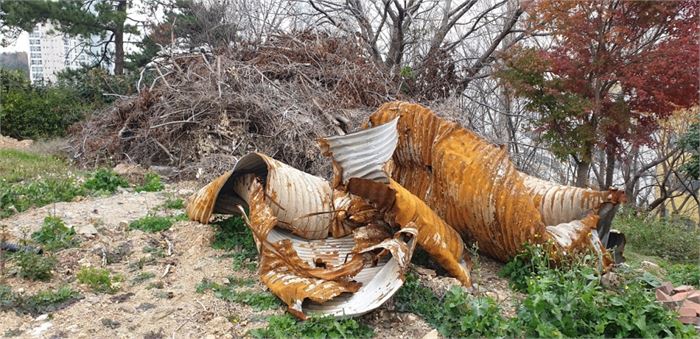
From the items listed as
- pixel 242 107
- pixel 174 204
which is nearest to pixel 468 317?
pixel 174 204

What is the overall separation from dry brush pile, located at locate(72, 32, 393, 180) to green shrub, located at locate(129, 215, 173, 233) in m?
1.98

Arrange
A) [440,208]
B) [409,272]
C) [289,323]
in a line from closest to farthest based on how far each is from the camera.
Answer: [289,323] < [409,272] < [440,208]

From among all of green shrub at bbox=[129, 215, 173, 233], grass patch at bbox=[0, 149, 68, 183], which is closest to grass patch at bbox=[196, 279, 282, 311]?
green shrub at bbox=[129, 215, 173, 233]

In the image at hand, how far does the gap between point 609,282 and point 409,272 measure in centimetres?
122

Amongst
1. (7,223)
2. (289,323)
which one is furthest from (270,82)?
(289,323)

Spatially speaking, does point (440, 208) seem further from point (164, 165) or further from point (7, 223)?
point (164, 165)

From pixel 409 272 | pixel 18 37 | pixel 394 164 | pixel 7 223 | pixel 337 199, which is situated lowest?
pixel 7 223

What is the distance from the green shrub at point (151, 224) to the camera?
14.2 feet

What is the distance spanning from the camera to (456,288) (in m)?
2.83

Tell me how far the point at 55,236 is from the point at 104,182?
213cm

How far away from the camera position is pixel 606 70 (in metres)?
7.43

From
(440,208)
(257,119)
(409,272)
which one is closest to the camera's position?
(409,272)

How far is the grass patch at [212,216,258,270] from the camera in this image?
3607 mm

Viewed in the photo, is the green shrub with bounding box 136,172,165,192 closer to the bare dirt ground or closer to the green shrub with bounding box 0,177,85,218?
the green shrub with bounding box 0,177,85,218
